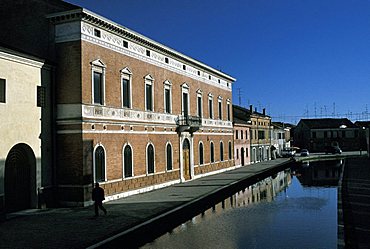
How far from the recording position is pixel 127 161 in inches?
841

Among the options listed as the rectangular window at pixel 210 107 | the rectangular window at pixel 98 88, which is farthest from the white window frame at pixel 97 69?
the rectangular window at pixel 210 107

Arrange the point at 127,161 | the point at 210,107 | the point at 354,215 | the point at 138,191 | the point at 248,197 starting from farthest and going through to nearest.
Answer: the point at 210,107
the point at 138,191
the point at 248,197
the point at 127,161
the point at 354,215

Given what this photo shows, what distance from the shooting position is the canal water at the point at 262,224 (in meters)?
12.0

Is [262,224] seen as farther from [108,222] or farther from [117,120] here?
[117,120]

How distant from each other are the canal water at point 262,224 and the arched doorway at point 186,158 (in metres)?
6.48

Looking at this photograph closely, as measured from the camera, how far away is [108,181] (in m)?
19.5

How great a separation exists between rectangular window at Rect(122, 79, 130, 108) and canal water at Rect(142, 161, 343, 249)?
7.65 meters

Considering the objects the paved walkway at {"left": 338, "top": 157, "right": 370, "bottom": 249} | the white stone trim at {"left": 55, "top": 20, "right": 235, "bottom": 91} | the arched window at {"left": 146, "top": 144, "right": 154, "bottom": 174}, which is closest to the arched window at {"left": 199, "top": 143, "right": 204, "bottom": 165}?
the white stone trim at {"left": 55, "top": 20, "right": 235, "bottom": 91}

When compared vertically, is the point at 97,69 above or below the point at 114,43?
below

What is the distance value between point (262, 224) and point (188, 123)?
14.2 metres

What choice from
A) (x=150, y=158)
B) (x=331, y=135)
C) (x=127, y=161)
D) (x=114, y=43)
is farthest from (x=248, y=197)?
(x=331, y=135)

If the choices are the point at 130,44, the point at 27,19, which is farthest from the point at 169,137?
the point at 27,19

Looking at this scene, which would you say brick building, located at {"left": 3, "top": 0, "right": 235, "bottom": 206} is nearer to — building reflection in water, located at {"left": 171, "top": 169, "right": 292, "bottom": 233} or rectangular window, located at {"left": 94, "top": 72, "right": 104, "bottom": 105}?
rectangular window, located at {"left": 94, "top": 72, "right": 104, "bottom": 105}

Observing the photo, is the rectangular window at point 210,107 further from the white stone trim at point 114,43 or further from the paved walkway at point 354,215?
the paved walkway at point 354,215
